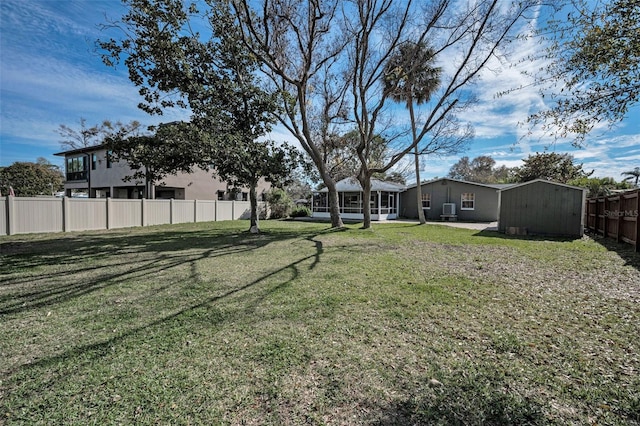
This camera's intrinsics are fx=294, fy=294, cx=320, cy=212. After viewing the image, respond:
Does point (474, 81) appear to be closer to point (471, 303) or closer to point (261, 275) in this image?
point (471, 303)

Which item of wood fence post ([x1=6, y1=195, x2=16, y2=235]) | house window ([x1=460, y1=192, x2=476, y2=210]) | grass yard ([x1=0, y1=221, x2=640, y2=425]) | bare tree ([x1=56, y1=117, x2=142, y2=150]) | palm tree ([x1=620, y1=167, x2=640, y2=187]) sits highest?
bare tree ([x1=56, y1=117, x2=142, y2=150])

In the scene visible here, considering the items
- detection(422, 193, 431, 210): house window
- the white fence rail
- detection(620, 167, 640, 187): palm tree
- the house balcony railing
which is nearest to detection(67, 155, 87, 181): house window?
the white fence rail

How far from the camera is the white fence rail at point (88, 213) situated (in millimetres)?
11288

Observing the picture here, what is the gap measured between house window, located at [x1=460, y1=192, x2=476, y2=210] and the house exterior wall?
0.10 metres

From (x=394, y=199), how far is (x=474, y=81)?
13.6 meters

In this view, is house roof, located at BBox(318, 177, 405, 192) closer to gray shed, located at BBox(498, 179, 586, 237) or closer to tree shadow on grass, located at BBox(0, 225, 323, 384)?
gray shed, located at BBox(498, 179, 586, 237)

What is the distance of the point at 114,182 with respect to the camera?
2344 centimetres

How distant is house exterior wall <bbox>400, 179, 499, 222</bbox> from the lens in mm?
21031

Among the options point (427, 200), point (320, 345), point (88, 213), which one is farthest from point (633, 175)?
point (88, 213)

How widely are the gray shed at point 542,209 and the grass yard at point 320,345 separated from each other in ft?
20.5

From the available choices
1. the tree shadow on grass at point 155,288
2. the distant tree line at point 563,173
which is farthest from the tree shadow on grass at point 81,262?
the distant tree line at point 563,173

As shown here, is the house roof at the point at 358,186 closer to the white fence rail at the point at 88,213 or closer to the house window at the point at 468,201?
the house window at the point at 468,201

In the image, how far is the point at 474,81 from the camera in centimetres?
1132

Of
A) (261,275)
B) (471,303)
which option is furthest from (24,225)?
(471,303)
